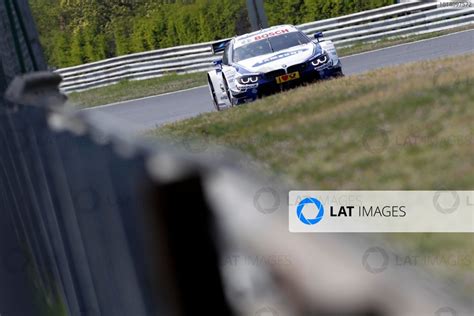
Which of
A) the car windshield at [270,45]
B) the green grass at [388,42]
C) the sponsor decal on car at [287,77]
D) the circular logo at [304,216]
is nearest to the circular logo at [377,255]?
the circular logo at [304,216]

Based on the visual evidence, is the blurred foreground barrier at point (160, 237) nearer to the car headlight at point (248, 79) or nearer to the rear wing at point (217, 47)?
the car headlight at point (248, 79)

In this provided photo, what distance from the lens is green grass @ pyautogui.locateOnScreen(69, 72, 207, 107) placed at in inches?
325

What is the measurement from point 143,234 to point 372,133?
131 centimetres

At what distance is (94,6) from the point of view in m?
5.36

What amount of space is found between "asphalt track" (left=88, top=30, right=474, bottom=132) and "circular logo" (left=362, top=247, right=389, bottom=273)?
5.47m

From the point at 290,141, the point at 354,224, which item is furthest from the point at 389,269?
the point at 290,141

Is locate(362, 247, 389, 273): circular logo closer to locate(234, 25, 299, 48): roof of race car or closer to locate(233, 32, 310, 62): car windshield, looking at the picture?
locate(233, 32, 310, 62): car windshield

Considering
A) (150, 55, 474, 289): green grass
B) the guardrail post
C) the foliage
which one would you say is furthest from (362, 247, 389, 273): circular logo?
the guardrail post

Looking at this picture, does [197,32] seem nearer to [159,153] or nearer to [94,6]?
[94,6]

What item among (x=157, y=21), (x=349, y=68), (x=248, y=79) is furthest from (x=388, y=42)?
(x=248, y=79)

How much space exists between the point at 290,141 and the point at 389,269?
72.1 inches

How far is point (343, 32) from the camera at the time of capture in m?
10.6

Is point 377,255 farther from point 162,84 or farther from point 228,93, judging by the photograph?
point 162,84

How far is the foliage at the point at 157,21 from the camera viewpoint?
6.08 meters
